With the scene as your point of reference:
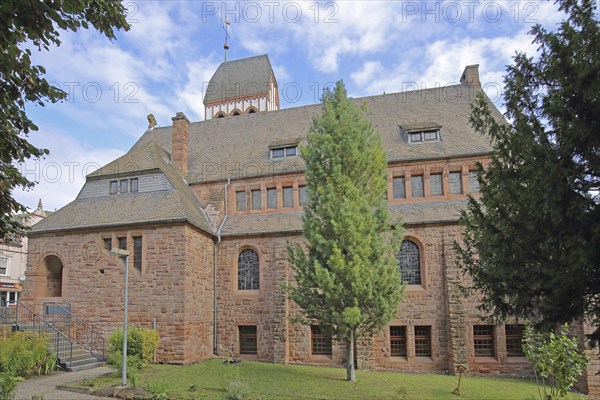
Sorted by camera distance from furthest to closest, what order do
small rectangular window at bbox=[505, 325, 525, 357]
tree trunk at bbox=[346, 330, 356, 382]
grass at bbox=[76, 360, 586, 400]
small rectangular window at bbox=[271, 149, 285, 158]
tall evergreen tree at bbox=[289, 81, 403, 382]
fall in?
small rectangular window at bbox=[271, 149, 285, 158]
small rectangular window at bbox=[505, 325, 525, 357]
tree trunk at bbox=[346, 330, 356, 382]
tall evergreen tree at bbox=[289, 81, 403, 382]
grass at bbox=[76, 360, 586, 400]

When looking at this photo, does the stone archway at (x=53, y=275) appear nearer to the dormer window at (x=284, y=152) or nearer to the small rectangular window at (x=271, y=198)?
the small rectangular window at (x=271, y=198)

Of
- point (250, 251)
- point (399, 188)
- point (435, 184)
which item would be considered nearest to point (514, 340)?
point (435, 184)

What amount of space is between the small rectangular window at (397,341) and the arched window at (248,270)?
629 centimetres

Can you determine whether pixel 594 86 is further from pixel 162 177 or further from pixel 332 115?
pixel 162 177

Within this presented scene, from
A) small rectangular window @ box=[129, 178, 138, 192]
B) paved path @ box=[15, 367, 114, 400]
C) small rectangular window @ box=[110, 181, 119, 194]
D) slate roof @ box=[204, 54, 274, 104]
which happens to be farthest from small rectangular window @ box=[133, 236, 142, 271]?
slate roof @ box=[204, 54, 274, 104]

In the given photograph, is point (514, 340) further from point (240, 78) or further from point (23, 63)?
point (240, 78)

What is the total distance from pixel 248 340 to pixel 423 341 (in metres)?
7.52

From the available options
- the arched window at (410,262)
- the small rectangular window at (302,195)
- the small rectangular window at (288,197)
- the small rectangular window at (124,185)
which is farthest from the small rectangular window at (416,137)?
the small rectangular window at (124,185)

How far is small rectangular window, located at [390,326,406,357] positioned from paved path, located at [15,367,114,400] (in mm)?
10773

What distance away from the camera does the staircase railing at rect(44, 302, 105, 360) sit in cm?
1734

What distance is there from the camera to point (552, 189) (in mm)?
5195

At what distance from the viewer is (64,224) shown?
19.3 metres

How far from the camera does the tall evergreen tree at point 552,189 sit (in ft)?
17.0

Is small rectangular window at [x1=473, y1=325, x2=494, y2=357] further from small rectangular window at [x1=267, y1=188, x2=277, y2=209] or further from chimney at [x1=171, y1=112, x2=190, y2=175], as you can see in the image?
chimney at [x1=171, y1=112, x2=190, y2=175]
